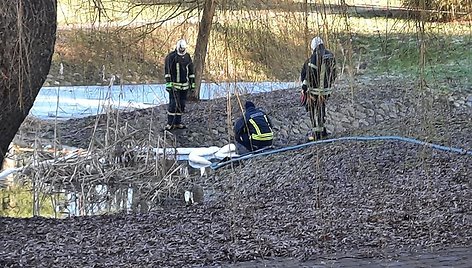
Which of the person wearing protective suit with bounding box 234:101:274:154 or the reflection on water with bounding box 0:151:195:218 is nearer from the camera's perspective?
the reflection on water with bounding box 0:151:195:218

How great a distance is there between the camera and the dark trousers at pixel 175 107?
14867 millimetres

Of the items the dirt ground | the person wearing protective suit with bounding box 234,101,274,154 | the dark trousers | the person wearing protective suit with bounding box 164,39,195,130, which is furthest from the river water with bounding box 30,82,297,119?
the dirt ground

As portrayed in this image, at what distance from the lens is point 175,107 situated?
48.9 ft

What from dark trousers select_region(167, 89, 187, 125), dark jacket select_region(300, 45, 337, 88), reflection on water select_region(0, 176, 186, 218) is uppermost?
dark jacket select_region(300, 45, 337, 88)

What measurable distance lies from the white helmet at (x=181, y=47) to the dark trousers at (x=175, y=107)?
767 millimetres

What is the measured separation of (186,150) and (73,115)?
456 cm

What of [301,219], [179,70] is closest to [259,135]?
[179,70]

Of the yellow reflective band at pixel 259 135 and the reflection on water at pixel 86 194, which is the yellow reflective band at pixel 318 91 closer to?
the reflection on water at pixel 86 194

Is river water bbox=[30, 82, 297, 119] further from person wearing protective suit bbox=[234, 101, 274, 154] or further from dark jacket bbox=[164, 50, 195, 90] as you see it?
person wearing protective suit bbox=[234, 101, 274, 154]

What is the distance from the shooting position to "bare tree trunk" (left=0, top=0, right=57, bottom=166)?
463 centimetres

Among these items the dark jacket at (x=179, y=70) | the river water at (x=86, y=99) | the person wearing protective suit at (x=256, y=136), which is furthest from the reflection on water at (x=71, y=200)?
the river water at (x=86, y=99)

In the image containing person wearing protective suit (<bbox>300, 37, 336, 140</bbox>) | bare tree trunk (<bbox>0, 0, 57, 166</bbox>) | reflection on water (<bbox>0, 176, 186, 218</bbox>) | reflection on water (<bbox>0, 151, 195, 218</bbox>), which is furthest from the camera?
reflection on water (<bbox>0, 151, 195, 218</bbox>)

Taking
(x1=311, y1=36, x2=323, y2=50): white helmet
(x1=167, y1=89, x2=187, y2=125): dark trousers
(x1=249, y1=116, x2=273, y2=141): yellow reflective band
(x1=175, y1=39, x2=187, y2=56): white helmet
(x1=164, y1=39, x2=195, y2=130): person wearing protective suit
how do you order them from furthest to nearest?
1. (x1=167, y1=89, x2=187, y2=125): dark trousers
2. (x1=164, y1=39, x2=195, y2=130): person wearing protective suit
3. (x1=175, y1=39, x2=187, y2=56): white helmet
4. (x1=249, y1=116, x2=273, y2=141): yellow reflective band
5. (x1=311, y1=36, x2=323, y2=50): white helmet

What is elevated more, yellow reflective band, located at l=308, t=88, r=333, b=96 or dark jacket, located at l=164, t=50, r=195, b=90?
dark jacket, located at l=164, t=50, r=195, b=90
